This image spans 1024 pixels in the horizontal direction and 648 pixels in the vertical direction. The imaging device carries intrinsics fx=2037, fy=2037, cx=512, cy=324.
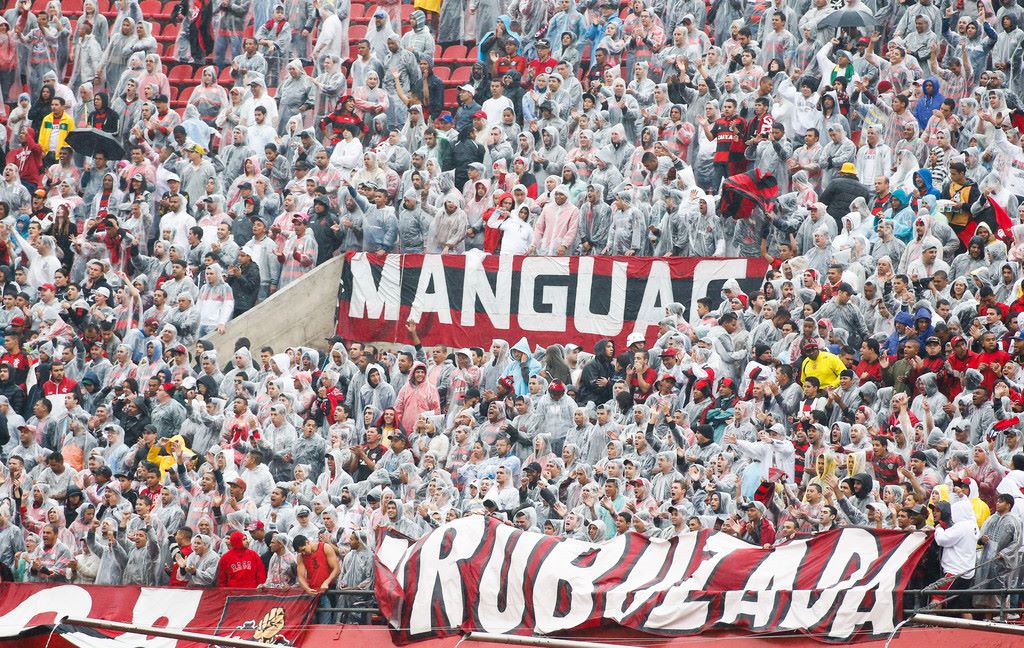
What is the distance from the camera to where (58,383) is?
77.1 ft

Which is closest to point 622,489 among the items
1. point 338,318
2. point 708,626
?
point 708,626

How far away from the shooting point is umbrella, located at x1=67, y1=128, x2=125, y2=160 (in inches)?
1059

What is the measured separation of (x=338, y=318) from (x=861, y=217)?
677 centimetres

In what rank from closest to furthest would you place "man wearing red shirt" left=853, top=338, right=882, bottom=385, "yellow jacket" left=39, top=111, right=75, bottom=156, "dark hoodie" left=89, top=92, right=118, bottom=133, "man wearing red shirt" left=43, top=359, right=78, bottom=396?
"man wearing red shirt" left=853, top=338, right=882, bottom=385
"man wearing red shirt" left=43, top=359, right=78, bottom=396
"dark hoodie" left=89, top=92, right=118, bottom=133
"yellow jacket" left=39, top=111, right=75, bottom=156

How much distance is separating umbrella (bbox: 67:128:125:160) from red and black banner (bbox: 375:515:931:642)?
416 inches

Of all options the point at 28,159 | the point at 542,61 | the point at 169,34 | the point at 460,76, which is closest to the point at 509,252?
the point at 542,61

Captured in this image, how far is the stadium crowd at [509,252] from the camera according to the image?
18828 mm

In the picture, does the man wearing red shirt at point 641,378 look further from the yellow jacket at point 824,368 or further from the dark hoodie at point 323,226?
the dark hoodie at point 323,226

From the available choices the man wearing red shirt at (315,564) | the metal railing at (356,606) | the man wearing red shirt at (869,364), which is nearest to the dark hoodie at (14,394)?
the man wearing red shirt at (315,564)

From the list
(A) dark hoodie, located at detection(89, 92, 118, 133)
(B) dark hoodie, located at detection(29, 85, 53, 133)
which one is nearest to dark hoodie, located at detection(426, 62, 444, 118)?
(A) dark hoodie, located at detection(89, 92, 118, 133)

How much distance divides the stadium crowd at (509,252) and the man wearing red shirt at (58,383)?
0.04m

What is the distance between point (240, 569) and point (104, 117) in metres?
10.2

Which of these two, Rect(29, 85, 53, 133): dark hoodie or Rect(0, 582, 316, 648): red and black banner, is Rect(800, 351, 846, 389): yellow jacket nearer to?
Rect(0, 582, 316, 648): red and black banner

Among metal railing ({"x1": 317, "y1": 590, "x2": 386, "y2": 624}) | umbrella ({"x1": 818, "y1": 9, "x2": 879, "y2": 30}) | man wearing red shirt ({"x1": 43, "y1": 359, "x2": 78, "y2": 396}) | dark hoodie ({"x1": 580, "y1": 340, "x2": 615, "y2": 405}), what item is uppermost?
umbrella ({"x1": 818, "y1": 9, "x2": 879, "y2": 30})
